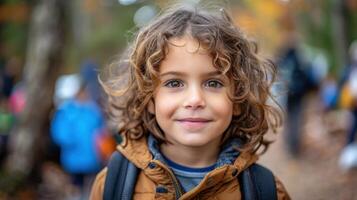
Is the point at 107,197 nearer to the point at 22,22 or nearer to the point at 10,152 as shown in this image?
the point at 10,152

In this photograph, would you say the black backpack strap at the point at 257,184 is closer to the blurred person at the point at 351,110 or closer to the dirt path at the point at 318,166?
the dirt path at the point at 318,166

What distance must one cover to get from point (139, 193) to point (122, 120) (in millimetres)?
493

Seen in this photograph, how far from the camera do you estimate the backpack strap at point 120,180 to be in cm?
270

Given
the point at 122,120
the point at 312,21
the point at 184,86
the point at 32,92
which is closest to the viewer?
the point at 184,86

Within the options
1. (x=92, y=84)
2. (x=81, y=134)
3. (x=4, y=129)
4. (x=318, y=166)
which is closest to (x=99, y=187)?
(x=81, y=134)

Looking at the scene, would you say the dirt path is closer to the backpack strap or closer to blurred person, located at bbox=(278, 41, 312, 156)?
blurred person, located at bbox=(278, 41, 312, 156)

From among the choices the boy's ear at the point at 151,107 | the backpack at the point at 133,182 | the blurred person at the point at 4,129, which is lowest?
the blurred person at the point at 4,129

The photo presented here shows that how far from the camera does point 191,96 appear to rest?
255 centimetres

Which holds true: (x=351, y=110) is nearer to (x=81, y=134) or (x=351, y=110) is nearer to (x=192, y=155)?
Result: (x=81, y=134)

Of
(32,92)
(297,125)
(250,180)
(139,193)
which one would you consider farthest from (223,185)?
(297,125)

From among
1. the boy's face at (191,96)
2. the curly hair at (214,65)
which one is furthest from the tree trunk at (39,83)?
the boy's face at (191,96)

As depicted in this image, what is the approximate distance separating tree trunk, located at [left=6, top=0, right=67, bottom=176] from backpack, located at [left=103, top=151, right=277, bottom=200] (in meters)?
5.02

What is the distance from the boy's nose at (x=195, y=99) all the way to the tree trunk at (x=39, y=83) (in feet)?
17.2

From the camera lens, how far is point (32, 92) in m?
7.71
